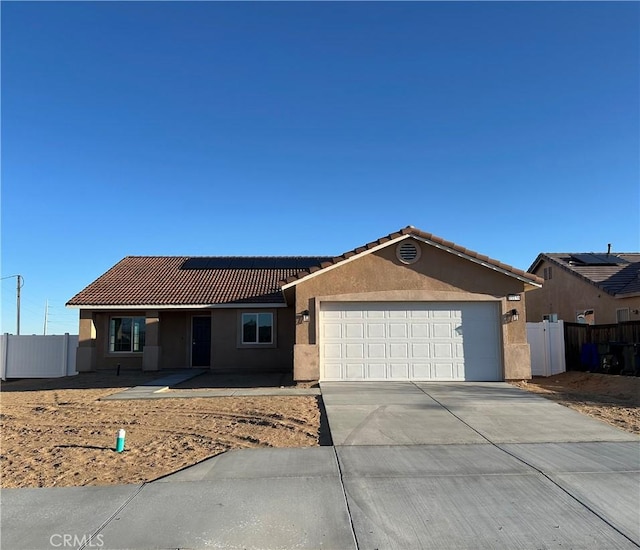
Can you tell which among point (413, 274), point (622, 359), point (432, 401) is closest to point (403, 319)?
point (413, 274)

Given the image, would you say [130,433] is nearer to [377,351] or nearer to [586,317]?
[377,351]

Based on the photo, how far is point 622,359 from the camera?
14.7 meters

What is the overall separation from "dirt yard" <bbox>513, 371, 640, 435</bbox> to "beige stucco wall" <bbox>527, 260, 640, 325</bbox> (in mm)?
6927

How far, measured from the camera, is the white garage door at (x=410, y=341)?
1385cm

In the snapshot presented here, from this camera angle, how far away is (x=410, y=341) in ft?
45.9

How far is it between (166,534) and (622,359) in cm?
1450

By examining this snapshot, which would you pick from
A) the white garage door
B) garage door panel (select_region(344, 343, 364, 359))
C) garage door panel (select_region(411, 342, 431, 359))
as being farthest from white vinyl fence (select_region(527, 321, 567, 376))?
garage door panel (select_region(344, 343, 364, 359))

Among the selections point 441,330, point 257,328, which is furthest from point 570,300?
point 257,328

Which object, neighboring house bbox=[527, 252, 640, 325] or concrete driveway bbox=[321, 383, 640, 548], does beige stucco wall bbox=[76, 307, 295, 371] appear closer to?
concrete driveway bbox=[321, 383, 640, 548]

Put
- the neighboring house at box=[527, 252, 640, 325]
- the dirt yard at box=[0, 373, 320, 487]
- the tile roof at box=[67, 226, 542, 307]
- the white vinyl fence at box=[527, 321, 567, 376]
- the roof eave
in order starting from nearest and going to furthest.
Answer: the dirt yard at box=[0, 373, 320, 487]
the white vinyl fence at box=[527, 321, 567, 376]
the roof eave
the tile roof at box=[67, 226, 542, 307]
the neighboring house at box=[527, 252, 640, 325]

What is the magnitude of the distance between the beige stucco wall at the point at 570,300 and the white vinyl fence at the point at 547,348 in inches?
221

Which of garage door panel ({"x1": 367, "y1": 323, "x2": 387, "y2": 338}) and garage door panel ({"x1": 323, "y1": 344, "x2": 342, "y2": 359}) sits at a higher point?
garage door panel ({"x1": 367, "y1": 323, "x2": 387, "y2": 338})

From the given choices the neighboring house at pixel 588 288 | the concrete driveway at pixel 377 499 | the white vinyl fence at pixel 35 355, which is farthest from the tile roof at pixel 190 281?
the neighboring house at pixel 588 288

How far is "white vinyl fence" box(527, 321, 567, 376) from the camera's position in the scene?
16688mm
